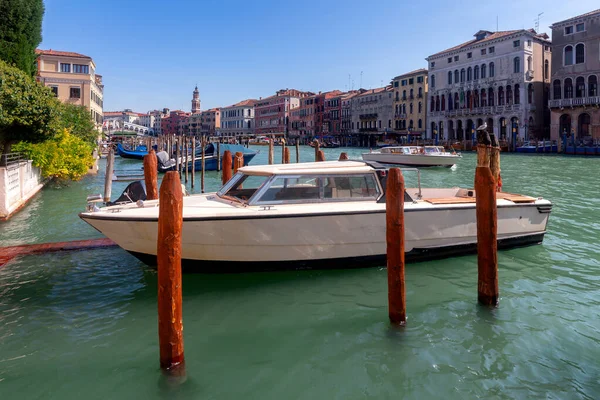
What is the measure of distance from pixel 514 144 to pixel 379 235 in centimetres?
4519

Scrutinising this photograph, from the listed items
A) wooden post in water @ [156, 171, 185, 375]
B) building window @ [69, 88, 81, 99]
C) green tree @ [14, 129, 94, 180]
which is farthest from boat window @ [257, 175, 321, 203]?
building window @ [69, 88, 81, 99]

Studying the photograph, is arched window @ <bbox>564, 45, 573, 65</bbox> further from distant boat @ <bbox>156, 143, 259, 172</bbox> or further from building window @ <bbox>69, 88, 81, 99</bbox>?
building window @ <bbox>69, 88, 81, 99</bbox>

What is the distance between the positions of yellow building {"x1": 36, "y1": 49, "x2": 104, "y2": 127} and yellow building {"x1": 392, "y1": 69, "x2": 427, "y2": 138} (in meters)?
42.8

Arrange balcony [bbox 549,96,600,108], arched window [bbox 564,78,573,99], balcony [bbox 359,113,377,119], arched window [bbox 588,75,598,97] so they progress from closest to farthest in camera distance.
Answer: balcony [bbox 549,96,600,108], arched window [bbox 588,75,598,97], arched window [bbox 564,78,573,99], balcony [bbox 359,113,377,119]

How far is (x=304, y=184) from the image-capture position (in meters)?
7.04

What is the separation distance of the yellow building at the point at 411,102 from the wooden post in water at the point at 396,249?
6300 cm

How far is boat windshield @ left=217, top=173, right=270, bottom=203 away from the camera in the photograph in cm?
704

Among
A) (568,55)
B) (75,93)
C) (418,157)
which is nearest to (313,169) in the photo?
(418,157)

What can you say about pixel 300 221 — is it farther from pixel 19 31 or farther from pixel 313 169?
pixel 19 31

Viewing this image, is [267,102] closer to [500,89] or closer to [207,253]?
[500,89]

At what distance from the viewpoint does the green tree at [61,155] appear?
16.0 metres

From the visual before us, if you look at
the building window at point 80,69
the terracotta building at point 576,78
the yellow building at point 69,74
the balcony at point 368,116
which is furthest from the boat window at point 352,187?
the balcony at point 368,116

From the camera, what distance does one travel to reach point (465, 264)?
756 cm

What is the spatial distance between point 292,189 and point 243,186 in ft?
2.87
